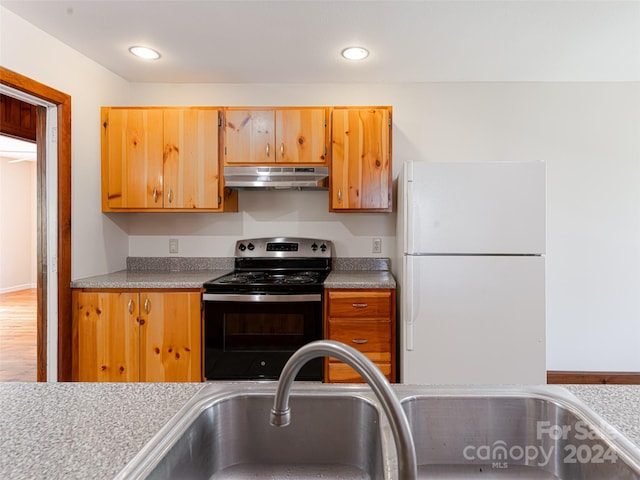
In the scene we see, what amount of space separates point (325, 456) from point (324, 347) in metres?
0.48

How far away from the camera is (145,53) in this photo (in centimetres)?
236

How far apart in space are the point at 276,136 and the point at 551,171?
6.91 ft

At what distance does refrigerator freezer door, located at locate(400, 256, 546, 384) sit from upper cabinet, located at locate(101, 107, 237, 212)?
5.05 ft

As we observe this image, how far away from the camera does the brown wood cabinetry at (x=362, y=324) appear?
2.26m

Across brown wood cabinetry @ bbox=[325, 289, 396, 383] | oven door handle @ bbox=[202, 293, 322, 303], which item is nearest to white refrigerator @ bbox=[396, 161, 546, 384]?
brown wood cabinetry @ bbox=[325, 289, 396, 383]

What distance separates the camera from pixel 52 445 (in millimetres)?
638

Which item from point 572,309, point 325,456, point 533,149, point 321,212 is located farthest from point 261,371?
point 533,149

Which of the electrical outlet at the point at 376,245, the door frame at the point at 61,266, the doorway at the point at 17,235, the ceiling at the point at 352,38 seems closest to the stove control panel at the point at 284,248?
the electrical outlet at the point at 376,245

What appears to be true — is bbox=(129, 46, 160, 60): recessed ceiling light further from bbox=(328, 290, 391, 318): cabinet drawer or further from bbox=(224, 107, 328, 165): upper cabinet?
bbox=(328, 290, 391, 318): cabinet drawer

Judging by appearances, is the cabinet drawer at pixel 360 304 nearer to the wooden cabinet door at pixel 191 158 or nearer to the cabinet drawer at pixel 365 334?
the cabinet drawer at pixel 365 334

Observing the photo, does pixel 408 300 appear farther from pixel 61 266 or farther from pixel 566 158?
pixel 61 266

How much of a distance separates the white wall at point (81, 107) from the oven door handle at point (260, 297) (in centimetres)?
98

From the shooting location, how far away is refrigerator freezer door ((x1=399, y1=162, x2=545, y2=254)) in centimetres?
204

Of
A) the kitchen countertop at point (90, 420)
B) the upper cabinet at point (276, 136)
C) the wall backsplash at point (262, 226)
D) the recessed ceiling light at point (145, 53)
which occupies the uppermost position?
the recessed ceiling light at point (145, 53)
